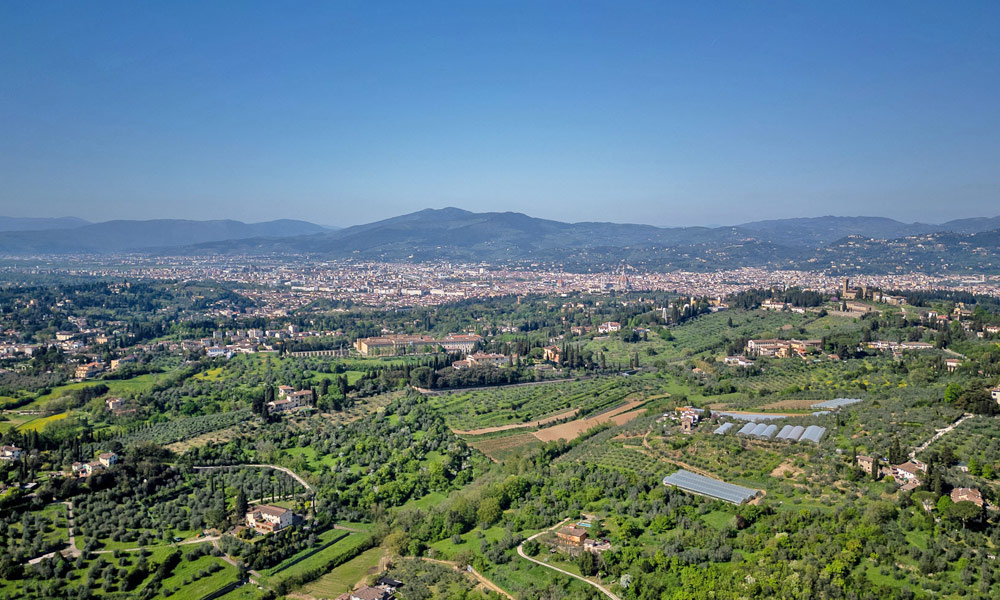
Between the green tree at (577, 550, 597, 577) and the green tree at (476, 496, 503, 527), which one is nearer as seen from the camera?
the green tree at (577, 550, 597, 577)

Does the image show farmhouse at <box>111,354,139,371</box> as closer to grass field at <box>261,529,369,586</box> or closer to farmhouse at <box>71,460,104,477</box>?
farmhouse at <box>71,460,104,477</box>

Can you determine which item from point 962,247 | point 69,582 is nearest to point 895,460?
point 69,582

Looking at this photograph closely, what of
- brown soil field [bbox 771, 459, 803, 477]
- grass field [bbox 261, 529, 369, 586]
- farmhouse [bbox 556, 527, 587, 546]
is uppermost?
brown soil field [bbox 771, 459, 803, 477]

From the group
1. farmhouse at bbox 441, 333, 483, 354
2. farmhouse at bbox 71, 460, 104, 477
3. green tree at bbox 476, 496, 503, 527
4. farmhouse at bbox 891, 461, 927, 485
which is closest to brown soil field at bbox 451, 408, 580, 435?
green tree at bbox 476, 496, 503, 527

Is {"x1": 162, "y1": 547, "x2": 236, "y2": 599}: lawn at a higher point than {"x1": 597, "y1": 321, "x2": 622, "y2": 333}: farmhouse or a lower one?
lower

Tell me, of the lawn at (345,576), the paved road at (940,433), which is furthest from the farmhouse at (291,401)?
the paved road at (940,433)

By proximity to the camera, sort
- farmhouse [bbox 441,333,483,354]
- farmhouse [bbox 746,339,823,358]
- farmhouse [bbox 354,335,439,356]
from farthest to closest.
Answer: farmhouse [bbox 441,333,483,354] < farmhouse [bbox 354,335,439,356] < farmhouse [bbox 746,339,823,358]

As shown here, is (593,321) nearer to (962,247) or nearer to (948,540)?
(948,540)
